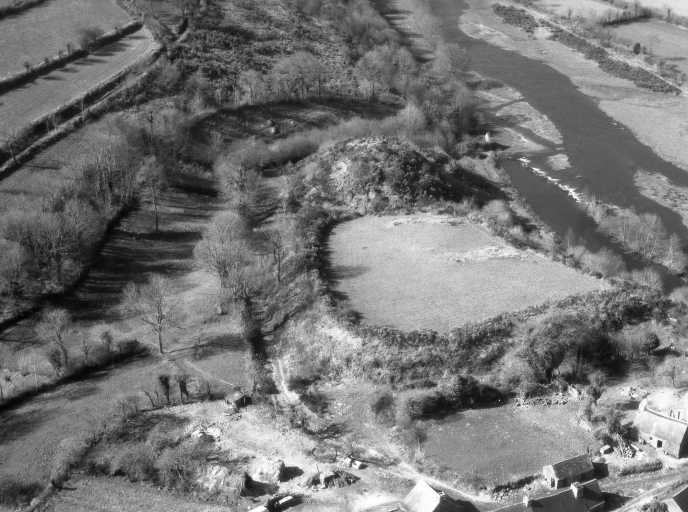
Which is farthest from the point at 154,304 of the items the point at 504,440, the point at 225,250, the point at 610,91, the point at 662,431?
the point at 610,91

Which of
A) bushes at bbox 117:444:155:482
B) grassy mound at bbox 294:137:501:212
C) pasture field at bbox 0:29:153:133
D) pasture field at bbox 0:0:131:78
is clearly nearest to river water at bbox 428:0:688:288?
grassy mound at bbox 294:137:501:212

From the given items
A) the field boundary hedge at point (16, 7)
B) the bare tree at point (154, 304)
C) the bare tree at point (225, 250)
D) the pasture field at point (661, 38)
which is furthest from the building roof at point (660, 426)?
the field boundary hedge at point (16, 7)

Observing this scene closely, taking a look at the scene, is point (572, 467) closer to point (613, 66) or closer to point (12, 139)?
point (12, 139)

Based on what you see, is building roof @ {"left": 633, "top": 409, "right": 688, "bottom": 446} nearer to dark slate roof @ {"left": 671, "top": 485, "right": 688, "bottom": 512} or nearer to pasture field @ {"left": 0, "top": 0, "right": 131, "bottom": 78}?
dark slate roof @ {"left": 671, "top": 485, "right": 688, "bottom": 512}

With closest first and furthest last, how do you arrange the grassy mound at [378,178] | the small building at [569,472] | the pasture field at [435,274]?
the small building at [569,472], the pasture field at [435,274], the grassy mound at [378,178]

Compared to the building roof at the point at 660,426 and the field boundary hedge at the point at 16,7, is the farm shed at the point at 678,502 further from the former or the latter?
the field boundary hedge at the point at 16,7
